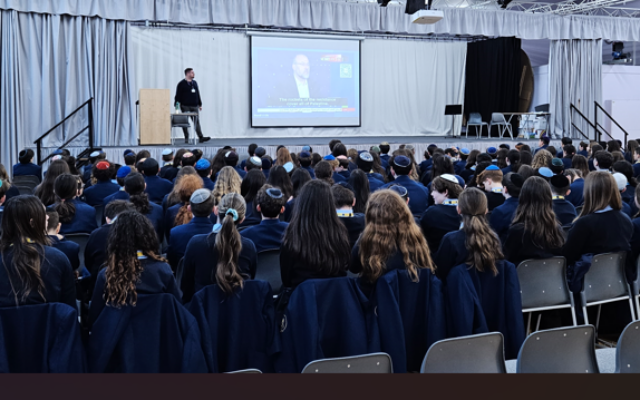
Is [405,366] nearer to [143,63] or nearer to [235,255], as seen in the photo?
[235,255]

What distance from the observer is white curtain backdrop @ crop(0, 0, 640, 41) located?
10.4 meters

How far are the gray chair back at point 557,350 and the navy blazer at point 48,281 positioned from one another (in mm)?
1840

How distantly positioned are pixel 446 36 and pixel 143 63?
25.5ft

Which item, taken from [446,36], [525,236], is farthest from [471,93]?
[525,236]

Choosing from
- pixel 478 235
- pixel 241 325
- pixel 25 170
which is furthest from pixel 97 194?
pixel 478 235

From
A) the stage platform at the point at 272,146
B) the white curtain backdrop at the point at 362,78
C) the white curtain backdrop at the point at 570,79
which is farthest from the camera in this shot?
the white curtain backdrop at the point at 570,79

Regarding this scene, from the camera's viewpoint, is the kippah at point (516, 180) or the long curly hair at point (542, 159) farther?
the long curly hair at point (542, 159)

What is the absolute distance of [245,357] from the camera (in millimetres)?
2732

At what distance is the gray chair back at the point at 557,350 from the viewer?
6.61 ft

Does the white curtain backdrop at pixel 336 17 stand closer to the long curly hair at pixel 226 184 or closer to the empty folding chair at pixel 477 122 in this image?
the empty folding chair at pixel 477 122

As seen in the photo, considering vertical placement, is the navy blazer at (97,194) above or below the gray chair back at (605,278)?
above

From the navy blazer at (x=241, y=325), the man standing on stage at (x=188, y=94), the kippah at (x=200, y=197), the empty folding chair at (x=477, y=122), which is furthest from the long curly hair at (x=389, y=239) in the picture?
the empty folding chair at (x=477, y=122)

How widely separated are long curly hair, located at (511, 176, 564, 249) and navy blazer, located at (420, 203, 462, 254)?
538 mm

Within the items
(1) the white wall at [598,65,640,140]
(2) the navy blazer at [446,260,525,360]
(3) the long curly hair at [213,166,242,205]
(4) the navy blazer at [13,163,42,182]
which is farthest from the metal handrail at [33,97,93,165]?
(1) the white wall at [598,65,640,140]
